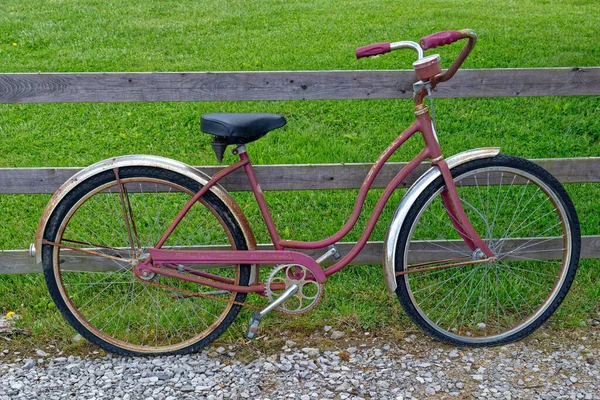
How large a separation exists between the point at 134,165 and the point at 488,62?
5.44m

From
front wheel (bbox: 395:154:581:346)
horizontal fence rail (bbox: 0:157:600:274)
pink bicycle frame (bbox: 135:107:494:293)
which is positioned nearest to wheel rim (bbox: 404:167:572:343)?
front wheel (bbox: 395:154:581:346)

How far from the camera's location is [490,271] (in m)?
4.21

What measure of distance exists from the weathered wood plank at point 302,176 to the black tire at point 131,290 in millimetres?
243

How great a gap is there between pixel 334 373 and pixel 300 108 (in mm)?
3894

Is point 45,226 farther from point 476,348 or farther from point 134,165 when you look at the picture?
point 476,348

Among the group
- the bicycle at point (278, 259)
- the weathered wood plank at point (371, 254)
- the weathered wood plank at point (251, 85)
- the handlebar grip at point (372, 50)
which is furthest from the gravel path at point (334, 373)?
the handlebar grip at point (372, 50)

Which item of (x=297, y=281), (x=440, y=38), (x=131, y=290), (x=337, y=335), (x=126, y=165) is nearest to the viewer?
(x=440, y=38)

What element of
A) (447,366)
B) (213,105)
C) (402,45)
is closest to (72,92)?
(402,45)

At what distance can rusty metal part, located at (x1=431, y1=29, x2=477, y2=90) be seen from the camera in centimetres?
316

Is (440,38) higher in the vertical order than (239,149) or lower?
higher

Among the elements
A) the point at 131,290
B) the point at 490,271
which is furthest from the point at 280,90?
the point at 490,271

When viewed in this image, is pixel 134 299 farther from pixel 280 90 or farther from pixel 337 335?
pixel 280 90

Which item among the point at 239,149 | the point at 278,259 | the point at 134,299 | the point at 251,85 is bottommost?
the point at 134,299

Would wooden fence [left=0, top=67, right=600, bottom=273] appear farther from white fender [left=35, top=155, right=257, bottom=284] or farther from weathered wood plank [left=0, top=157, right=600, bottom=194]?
white fender [left=35, top=155, right=257, bottom=284]
